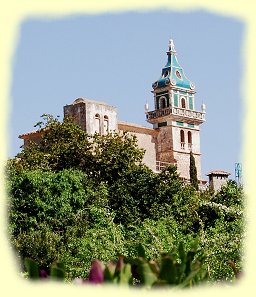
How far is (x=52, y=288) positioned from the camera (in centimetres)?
65

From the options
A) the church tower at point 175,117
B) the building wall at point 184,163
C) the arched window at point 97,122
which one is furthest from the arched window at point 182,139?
the arched window at point 97,122

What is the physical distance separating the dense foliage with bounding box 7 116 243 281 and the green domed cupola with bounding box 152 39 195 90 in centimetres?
1389

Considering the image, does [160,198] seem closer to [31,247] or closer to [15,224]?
[15,224]

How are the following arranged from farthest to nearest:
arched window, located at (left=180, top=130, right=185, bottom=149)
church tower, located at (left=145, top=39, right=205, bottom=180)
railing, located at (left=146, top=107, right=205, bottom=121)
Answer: railing, located at (left=146, top=107, right=205, bottom=121), arched window, located at (left=180, top=130, right=185, bottom=149), church tower, located at (left=145, top=39, right=205, bottom=180)

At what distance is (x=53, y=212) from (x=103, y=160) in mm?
3170

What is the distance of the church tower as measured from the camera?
29344 millimetres

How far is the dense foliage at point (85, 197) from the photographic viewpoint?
1121cm

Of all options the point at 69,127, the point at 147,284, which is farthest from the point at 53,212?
the point at 147,284

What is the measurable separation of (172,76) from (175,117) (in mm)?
1952

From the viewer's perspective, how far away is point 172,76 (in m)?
31.1

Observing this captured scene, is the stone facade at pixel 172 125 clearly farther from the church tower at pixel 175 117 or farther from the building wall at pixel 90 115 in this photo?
the building wall at pixel 90 115

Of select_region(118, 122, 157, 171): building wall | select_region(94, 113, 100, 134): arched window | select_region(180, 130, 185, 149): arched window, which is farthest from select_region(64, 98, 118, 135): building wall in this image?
select_region(180, 130, 185, 149): arched window

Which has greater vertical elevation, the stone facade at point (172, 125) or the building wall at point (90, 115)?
the stone facade at point (172, 125)

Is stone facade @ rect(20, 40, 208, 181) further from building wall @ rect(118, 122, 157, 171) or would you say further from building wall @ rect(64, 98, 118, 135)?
building wall @ rect(64, 98, 118, 135)
